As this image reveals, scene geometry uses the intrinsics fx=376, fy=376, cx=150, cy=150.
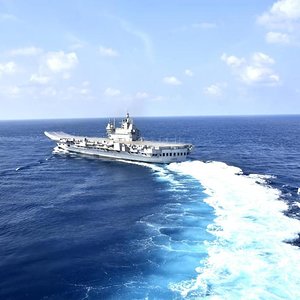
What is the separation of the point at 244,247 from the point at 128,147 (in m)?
101

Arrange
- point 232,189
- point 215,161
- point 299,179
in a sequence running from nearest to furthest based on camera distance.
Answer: point 232,189, point 299,179, point 215,161

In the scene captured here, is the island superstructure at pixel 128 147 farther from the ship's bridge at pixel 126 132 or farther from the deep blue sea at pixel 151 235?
the deep blue sea at pixel 151 235

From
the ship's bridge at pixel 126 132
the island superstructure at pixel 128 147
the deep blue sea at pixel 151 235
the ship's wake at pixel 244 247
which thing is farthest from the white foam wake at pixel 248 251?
the ship's bridge at pixel 126 132

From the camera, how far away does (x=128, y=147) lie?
163125mm

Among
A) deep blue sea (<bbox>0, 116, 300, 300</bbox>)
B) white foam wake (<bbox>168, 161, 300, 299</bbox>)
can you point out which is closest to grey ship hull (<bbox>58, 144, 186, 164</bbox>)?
deep blue sea (<bbox>0, 116, 300, 300</bbox>)

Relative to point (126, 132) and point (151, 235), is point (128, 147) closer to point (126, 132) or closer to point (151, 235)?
point (126, 132)

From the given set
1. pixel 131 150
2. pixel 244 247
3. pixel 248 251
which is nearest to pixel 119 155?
pixel 131 150

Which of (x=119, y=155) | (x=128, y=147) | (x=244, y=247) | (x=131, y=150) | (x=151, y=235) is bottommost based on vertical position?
(x=244, y=247)

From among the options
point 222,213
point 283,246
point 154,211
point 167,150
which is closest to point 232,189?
point 222,213

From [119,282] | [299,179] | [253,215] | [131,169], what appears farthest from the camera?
[131,169]

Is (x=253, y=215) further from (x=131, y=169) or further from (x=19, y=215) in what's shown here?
(x=131, y=169)

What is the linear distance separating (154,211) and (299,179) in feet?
186

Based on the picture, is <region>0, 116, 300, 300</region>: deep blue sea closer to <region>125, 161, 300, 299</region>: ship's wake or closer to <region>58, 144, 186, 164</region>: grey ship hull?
<region>125, 161, 300, 299</region>: ship's wake

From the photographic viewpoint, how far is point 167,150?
15175 centimetres
